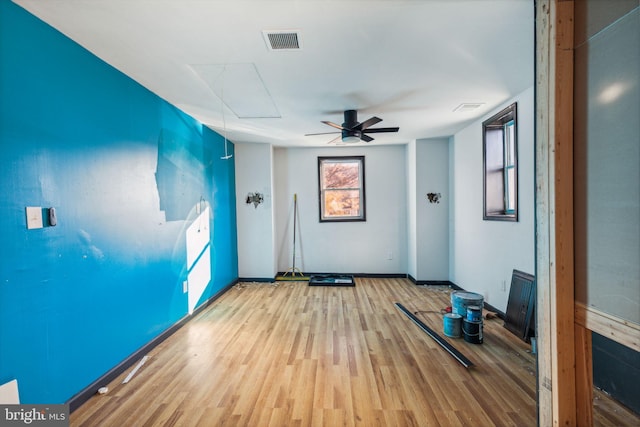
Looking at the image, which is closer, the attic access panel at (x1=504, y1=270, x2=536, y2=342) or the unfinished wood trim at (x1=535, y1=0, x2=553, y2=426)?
the unfinished wood trim at (x1=535, y1=0, x2=553, y2=426)

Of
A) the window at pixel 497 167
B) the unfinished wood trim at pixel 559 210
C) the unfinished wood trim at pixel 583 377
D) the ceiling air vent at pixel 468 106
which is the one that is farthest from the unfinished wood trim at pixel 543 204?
the window at pixel 497 167

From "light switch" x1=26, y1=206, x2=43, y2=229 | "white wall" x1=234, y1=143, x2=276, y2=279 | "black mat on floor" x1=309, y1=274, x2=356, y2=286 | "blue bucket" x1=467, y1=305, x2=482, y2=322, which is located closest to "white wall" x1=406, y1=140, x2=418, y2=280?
"black mat on floor" x1=309, y1=274, x2=356, y2=286

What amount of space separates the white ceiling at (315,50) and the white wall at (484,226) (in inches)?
21.9

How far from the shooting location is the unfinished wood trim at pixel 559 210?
1266 millimetres

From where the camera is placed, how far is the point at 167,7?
62.3 inches

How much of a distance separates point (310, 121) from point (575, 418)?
3577 millimetres

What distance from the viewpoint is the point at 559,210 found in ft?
4.20

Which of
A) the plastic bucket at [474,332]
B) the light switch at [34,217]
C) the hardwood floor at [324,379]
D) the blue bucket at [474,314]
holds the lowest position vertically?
the hardwood floor at [324,379]

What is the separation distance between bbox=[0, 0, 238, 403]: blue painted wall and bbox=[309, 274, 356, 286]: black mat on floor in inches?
96.8

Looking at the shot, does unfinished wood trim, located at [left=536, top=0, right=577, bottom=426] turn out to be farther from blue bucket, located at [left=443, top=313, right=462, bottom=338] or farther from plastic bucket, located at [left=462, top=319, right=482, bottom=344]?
blue bucket, located at [left=443, top=313, right=462, bottom=338]

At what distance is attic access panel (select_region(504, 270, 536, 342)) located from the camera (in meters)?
2.73

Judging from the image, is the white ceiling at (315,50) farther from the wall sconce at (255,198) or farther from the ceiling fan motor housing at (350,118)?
the wall sconce at (255,198)

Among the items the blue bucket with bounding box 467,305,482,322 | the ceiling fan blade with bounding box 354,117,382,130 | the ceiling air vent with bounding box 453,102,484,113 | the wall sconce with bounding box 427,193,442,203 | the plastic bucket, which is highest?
the ceiling air vent with bounding box 453,102,484,113

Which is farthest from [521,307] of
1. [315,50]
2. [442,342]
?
[315,50]
